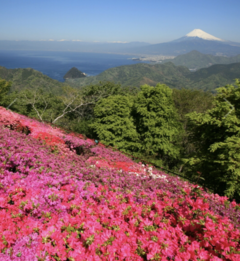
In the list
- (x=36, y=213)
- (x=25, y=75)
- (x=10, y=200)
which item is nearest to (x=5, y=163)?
(x=10, y=200)

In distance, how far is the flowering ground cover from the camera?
2541 mm

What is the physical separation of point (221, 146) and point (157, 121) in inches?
336

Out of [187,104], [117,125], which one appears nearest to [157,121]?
[117,125]

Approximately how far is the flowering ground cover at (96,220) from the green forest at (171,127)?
6.46 feet

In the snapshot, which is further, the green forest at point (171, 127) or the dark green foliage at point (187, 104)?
the dark green foliage at point (187, 104)

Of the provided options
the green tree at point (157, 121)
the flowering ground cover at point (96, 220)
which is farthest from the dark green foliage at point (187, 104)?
the flowering ground cover at point (96, 220)

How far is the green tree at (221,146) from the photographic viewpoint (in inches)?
388

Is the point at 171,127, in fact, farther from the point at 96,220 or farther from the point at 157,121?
the point at 96,220

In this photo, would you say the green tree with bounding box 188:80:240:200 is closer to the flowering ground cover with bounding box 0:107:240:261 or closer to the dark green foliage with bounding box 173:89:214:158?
the flowering ground cover with bounding box 0:107:240:261

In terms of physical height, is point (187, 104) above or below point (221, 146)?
above

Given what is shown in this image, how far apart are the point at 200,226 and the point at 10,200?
373 centimetres

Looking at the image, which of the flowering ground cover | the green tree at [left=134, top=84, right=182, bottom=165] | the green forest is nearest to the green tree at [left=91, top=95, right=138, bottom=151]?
the green forest

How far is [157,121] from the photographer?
1844 cm

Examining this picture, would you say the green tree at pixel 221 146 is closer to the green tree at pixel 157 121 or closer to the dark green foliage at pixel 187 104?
the green tree at pixel 157 121
